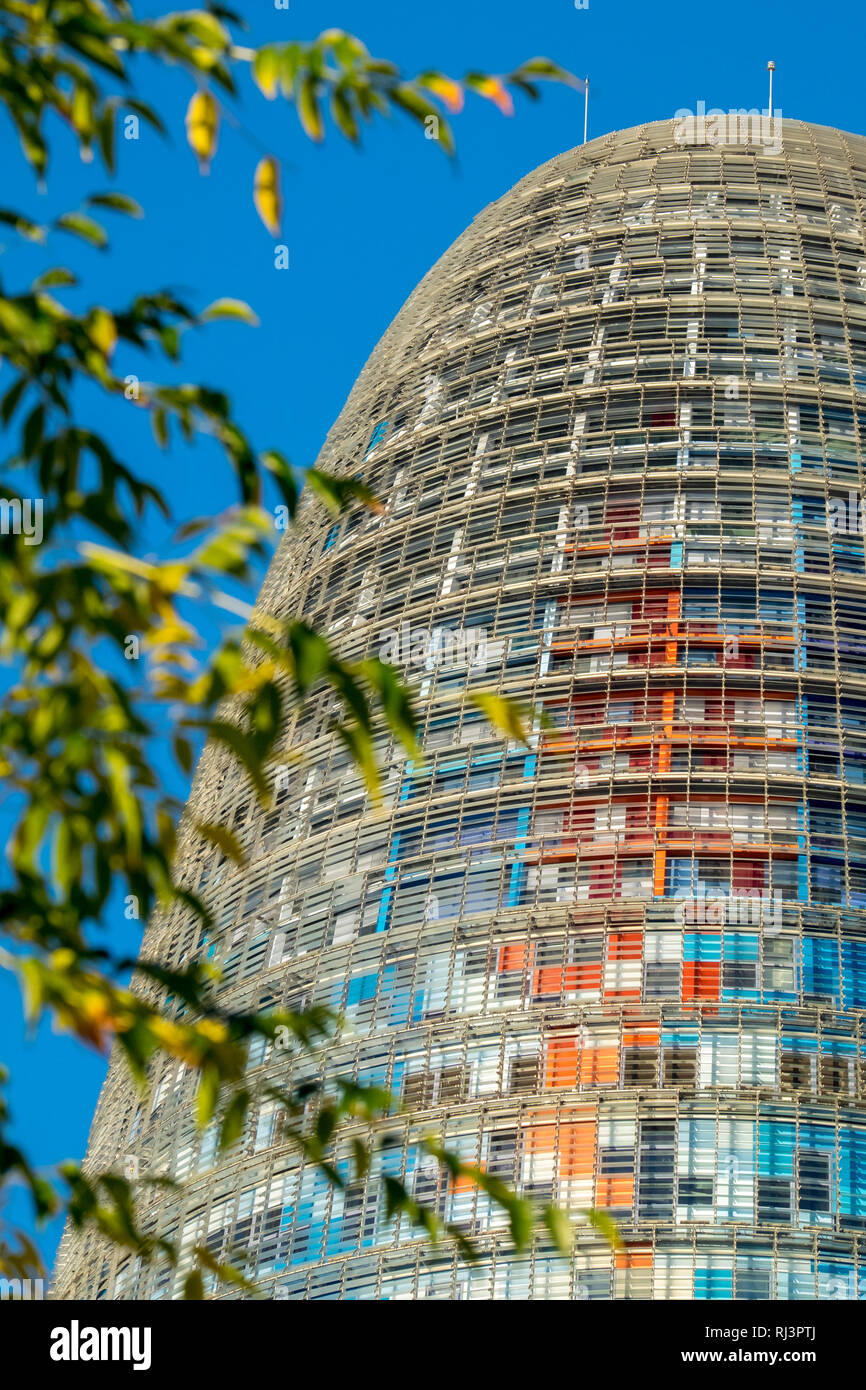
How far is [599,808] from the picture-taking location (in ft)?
180

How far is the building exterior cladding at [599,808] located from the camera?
4728cm

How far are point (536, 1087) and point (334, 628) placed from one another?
2331 cm

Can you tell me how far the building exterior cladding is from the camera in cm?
4728
